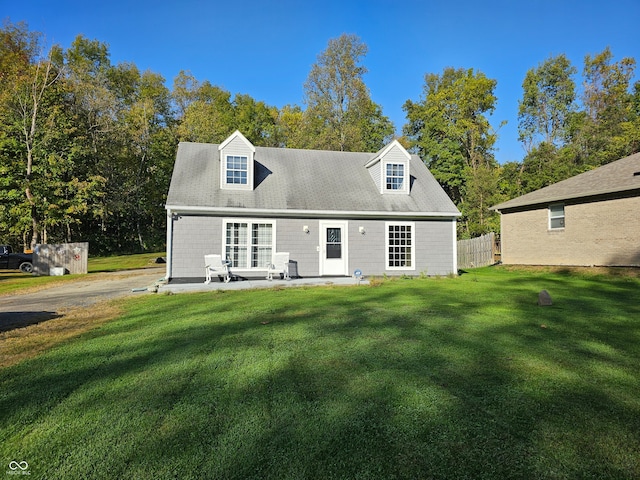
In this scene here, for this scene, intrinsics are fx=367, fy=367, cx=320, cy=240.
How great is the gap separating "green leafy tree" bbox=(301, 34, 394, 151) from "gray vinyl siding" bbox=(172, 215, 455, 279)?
17.7 metres

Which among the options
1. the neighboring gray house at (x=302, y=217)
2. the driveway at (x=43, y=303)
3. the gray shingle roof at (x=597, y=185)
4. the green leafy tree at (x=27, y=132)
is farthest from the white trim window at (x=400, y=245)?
the green leafy tree at (x=27, y=132)

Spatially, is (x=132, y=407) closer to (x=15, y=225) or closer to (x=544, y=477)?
(x=544, y=477)

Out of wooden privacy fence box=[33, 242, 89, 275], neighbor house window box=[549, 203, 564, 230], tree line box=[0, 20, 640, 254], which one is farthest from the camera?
tree line box=[0, 20, 640, 254]

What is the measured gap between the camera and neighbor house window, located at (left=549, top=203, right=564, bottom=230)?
16.7m

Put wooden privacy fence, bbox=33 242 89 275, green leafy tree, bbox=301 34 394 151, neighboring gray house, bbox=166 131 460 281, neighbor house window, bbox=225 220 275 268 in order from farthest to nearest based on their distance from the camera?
1. green leafy tree, bbox=301 34 394 151
2. wooden privacy fence, bbox=33 242 89 275
3. neighbor house window, bbox=225 220 275 268
4. neighboring gray house, bbox=166 131 460 281

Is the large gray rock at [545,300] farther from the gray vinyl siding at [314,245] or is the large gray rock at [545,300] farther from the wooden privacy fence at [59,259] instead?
the wooden privacy fence at [59,259]

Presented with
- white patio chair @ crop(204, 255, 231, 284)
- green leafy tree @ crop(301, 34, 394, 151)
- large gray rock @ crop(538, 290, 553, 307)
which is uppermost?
green leafy tree @ crop(301, 34, 394, 151)

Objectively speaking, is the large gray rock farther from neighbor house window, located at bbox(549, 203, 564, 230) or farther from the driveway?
neighbor house window, located at bbox(549, 203, 564, 230)

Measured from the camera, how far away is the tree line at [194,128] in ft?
77.9

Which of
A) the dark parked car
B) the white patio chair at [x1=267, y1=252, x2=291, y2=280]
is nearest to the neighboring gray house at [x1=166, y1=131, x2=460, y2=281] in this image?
the white patio chair at [x1=267, y1=252, x2=291, y2=280]

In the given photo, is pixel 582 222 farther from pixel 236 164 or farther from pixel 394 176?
pixel 236 164

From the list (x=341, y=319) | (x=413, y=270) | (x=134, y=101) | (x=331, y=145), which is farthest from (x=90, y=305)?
(x=134, y=101)

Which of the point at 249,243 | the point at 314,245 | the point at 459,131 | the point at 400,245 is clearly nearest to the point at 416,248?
the point at 400,245

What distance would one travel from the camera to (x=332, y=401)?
3.20m
